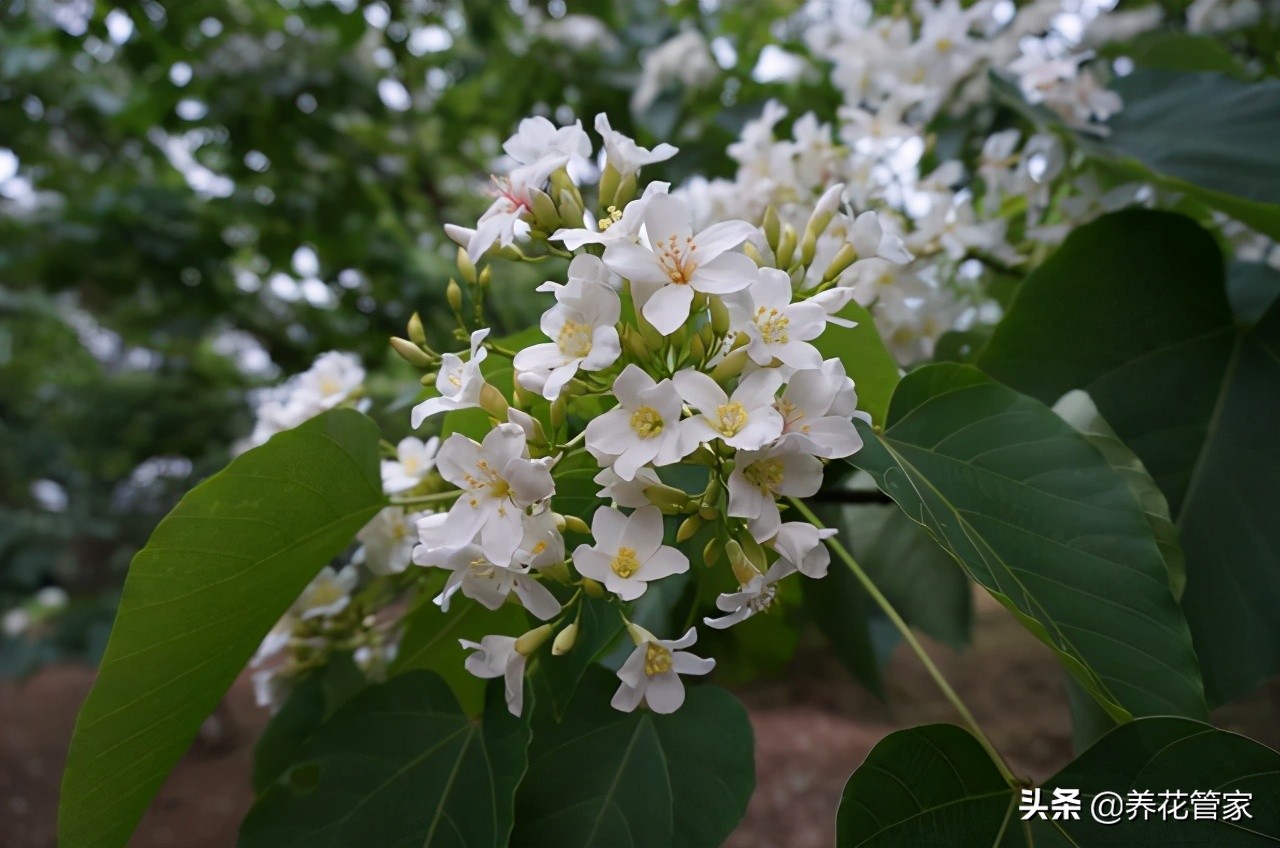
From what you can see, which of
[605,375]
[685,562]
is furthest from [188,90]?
[685,562]

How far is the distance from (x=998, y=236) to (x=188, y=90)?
1.73m

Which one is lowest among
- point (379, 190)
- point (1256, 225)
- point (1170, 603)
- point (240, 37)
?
point (379, 190)

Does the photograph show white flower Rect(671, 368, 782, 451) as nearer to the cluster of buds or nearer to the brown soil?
the cluster of buds

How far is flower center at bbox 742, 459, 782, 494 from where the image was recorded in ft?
1.38

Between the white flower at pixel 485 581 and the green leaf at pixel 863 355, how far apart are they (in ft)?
0.86

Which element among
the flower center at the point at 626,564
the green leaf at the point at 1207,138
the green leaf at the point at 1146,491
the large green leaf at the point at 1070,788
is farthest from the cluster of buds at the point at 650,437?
the green leaf at the point at 1207,138

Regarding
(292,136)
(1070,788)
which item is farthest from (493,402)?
(292,136)

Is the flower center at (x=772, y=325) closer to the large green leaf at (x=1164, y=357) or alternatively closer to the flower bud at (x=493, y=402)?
the flower bud at (x=493, y=402)

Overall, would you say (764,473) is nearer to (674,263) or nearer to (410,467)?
(674,263)

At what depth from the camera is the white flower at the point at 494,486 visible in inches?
16.1

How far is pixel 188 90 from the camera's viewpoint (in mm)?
1771

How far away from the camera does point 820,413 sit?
0.42 m

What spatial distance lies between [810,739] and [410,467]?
4.19ft

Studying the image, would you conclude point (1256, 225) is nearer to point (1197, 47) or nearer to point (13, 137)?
point (1197, 47)
